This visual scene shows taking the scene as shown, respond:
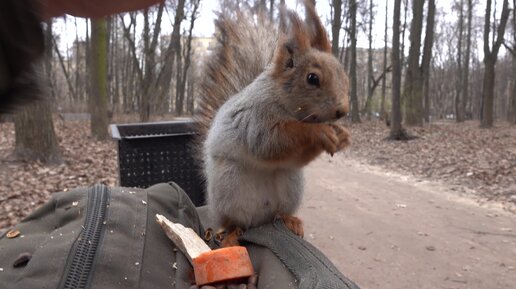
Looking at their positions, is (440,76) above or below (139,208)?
above

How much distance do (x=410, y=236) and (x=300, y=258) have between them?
8.53 feet

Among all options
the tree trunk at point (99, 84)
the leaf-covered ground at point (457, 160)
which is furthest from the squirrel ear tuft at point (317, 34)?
the tree trunk at point (99, 84)

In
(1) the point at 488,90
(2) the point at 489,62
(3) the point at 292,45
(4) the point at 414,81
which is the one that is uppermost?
(2) the point at 489,62

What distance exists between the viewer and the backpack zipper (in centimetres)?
139

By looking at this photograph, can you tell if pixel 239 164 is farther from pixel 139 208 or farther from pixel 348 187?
pixel 348 187

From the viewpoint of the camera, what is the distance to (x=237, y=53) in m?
2.40

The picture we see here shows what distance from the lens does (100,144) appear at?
8.90 metres

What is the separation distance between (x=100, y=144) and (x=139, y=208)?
7.47 m

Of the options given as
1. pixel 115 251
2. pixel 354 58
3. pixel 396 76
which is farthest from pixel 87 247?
pixel 354 58

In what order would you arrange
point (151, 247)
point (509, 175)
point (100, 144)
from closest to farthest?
point (151, 247)
point (509, 175)
point (100, 144)

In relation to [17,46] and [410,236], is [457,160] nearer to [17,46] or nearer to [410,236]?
[410,236]

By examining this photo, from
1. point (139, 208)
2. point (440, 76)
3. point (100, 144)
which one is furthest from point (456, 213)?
point (440, 76)

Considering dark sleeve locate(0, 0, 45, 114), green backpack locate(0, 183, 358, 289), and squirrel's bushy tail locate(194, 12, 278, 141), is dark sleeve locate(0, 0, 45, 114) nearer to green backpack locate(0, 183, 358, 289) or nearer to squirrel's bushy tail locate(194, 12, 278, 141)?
green backpack locate(0, 183, 358, 289)

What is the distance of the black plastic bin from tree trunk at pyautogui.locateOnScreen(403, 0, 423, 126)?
1147 cm
